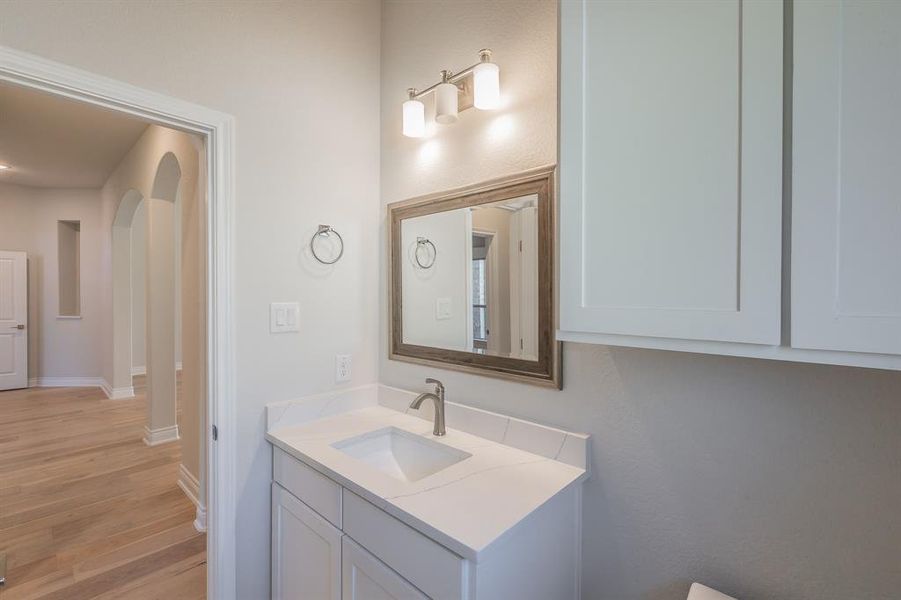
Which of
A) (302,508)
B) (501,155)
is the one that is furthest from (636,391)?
(302,508)

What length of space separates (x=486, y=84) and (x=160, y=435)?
3.83 meters

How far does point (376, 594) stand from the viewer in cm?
122

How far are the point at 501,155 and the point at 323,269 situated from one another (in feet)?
2.89

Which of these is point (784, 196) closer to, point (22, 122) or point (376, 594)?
point (376, 594)

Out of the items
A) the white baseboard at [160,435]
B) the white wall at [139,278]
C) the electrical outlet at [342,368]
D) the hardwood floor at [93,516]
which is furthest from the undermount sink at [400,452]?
the white wall at [139,278]

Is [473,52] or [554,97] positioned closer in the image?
[554,97]

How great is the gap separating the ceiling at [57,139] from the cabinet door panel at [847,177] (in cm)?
329

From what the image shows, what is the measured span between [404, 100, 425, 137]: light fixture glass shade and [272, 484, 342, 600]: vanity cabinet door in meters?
1.49

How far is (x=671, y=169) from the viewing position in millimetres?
913

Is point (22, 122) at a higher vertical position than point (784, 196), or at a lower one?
higher

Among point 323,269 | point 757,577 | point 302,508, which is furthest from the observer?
point 323,269

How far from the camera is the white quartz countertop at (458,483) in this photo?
1046 mm

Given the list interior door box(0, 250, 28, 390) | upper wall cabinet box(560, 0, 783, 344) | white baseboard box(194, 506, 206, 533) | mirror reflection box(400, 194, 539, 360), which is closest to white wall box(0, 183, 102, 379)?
interior door box(0, 250, 28, 390)

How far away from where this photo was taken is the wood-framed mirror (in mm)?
1477
